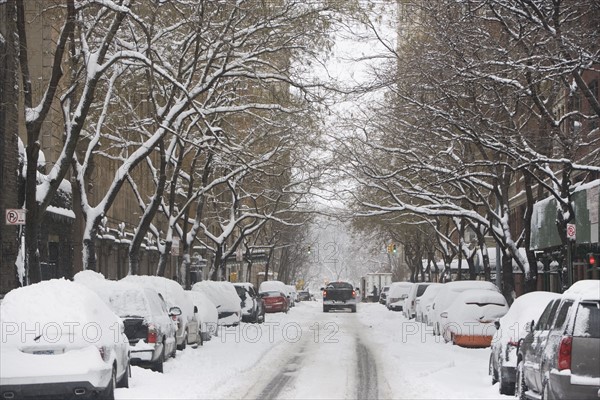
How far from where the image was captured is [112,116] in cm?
3522

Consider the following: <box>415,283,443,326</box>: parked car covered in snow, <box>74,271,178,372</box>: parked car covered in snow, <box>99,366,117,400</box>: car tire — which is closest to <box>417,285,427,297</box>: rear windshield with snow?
<box>415,283,443,326</box>: parked car covered in snow

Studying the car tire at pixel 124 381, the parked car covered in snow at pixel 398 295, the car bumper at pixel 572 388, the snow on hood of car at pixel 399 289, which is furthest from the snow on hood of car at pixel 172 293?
the snow on hood of car at pixel 399 289

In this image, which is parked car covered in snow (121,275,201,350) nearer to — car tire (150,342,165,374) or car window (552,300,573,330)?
car tire (150,342,165,374)

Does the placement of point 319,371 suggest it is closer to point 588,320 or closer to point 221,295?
point 588,320

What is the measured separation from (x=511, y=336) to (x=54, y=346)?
7525mm

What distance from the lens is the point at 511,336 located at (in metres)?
16.5

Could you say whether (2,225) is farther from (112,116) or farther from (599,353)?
(599,353)

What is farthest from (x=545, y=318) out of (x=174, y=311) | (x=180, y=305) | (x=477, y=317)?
(x=180, y=305)

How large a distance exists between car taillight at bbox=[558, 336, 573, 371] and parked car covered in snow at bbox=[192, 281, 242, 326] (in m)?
23.3

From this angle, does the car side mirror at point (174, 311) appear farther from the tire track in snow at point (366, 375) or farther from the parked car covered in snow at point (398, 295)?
the parked car covered in snow at point (398, 295)

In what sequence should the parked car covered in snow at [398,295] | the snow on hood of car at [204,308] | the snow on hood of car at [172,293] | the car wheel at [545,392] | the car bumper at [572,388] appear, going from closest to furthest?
the car bumper at [572,388]
the car wheel at [545,392]
the snow on hood of car at [172,293]
the snow on hood of car at [204,308]
the parked car covered in snow at [398,295]

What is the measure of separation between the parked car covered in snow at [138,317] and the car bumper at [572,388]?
28.7ft

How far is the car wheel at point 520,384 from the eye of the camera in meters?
14.6

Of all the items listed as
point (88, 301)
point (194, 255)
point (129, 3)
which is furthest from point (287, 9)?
point (194, 255)
